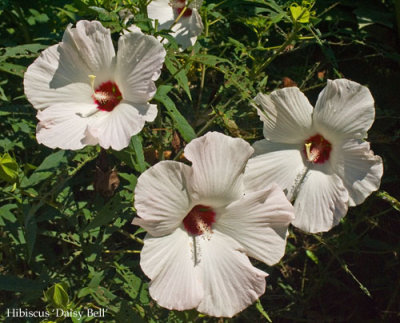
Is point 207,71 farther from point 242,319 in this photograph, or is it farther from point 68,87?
point 242,319

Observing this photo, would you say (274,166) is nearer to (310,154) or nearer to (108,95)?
(310,154)

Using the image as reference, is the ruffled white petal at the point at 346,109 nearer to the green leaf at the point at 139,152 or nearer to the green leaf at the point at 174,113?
the green leaf at the point at 174,113

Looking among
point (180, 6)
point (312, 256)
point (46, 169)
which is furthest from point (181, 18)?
point (312, 256)

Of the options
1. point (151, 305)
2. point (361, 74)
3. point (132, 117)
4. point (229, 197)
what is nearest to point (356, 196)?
point (229, 197)

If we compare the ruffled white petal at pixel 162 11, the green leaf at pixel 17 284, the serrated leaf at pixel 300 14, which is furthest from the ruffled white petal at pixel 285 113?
the green leaf at pixel 17 284

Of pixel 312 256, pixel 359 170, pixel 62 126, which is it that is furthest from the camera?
pixel 312 256

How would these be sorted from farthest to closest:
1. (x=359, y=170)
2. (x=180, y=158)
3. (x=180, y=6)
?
(x=180, y=158) < (x=180, y=6) < (x=359, y=170)

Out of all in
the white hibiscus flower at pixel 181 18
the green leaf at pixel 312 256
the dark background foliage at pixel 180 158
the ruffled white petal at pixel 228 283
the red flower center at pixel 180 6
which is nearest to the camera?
the ruffled white petal at pixel 228 283

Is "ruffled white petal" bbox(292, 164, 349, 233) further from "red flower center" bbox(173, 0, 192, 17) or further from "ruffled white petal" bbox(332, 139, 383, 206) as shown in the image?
"red flower center" bbox(173, 0, 192, 17)
